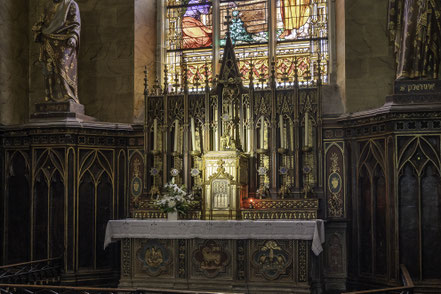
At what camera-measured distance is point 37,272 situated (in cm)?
1281

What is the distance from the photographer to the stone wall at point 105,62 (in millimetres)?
14961

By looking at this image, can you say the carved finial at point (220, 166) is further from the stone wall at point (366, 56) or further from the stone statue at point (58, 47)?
the stone statue at point (58, 47)

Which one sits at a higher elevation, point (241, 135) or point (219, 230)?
point (241, 135)

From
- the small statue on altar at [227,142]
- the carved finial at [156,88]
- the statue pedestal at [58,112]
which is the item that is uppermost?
the carved finial at [156,88]

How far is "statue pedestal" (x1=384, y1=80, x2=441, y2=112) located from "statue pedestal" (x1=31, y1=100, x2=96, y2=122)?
6.28 metres

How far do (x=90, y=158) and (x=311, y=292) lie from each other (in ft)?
17.2

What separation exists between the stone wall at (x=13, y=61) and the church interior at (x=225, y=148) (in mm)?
39

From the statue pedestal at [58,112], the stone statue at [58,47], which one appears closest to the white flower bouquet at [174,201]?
the statue pedestal at [58,112]

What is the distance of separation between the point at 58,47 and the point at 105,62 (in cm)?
146

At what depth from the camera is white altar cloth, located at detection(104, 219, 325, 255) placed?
1199cm

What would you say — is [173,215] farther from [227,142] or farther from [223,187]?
[227,142]

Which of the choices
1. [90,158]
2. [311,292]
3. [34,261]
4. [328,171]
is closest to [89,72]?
[90,158]

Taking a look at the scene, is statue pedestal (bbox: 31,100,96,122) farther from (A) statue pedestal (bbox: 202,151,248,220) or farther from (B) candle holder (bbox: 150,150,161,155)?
(A) statue pedestal (bbox: 202,151,248,220)

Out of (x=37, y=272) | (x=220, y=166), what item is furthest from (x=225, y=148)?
(x=37, y=272)
